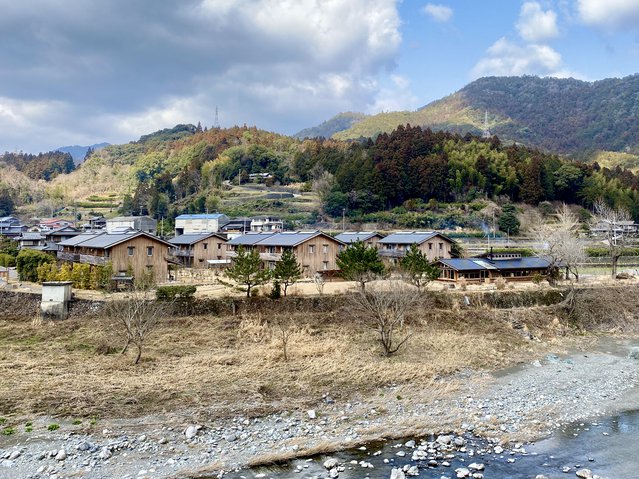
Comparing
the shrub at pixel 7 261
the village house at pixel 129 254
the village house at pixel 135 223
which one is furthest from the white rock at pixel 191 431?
the village house at pixel 135 223

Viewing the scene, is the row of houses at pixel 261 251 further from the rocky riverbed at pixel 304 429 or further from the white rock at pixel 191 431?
the white rock at pixel 191 431

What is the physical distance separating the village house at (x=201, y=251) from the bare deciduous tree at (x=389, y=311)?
63.0ft

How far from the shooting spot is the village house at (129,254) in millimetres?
30109

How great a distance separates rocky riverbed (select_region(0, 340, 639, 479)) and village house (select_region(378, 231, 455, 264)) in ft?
66.0

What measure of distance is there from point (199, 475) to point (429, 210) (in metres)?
52.9

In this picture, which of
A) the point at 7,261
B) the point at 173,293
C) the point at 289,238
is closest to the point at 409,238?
the point at 289,238

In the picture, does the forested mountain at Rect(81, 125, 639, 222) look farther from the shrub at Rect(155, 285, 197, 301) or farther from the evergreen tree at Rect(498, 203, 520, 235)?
the shrub at Rect(155, 285, 197, 301)

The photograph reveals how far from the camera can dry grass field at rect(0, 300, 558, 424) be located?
14.7 m

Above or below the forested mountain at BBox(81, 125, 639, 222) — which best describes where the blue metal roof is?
below

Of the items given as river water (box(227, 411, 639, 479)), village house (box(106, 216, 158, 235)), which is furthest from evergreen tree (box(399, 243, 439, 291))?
village house (box(106, 216, 158, 235))

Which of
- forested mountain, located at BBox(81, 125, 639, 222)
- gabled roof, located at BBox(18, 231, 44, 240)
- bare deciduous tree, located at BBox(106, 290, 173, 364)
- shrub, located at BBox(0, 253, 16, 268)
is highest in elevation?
forested mountain, located at BBox(81, 125, 639, 222)

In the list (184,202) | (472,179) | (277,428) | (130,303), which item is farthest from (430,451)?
(184,202)

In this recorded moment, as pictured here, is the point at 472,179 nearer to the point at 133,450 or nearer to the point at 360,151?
the point at 360,151

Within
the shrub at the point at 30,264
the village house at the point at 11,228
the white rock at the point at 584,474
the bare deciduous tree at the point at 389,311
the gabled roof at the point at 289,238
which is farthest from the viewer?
the village house at the point at 11,228
